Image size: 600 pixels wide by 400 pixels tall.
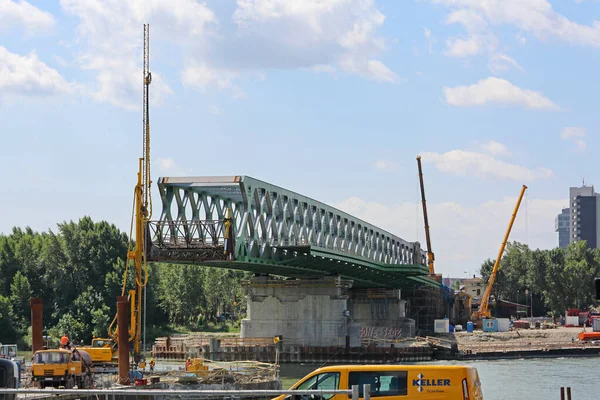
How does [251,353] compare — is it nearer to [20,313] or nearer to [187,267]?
[20,313]

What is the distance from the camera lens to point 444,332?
165625mm

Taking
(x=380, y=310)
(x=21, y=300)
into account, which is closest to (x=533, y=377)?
(x=380, y=310)

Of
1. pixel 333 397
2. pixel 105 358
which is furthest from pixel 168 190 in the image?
pixel 333 397

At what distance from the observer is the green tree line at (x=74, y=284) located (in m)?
146

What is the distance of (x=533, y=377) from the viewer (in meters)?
91.3

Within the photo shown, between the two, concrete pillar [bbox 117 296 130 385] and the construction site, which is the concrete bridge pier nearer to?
the construction site

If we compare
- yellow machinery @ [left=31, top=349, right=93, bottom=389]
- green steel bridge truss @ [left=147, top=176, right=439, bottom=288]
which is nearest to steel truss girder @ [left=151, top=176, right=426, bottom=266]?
green steel bridge truss @ [left=147, top=176, right=439, bottom=288]

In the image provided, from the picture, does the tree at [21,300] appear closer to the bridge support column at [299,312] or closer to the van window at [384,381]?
the bridge support column at [299,312]

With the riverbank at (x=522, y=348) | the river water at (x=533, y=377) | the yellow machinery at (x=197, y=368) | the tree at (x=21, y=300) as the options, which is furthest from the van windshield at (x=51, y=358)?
the tree at (x=21, y=300)

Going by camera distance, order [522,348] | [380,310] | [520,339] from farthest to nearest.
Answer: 1. [380,310]
2. [520,339]
3. [522,348]

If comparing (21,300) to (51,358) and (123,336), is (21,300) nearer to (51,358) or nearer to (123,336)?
(123,336)

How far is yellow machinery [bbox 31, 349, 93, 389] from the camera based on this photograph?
2010 inches

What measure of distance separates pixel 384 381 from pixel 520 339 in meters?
120

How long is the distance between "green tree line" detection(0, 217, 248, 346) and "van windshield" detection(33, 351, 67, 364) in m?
90.3
